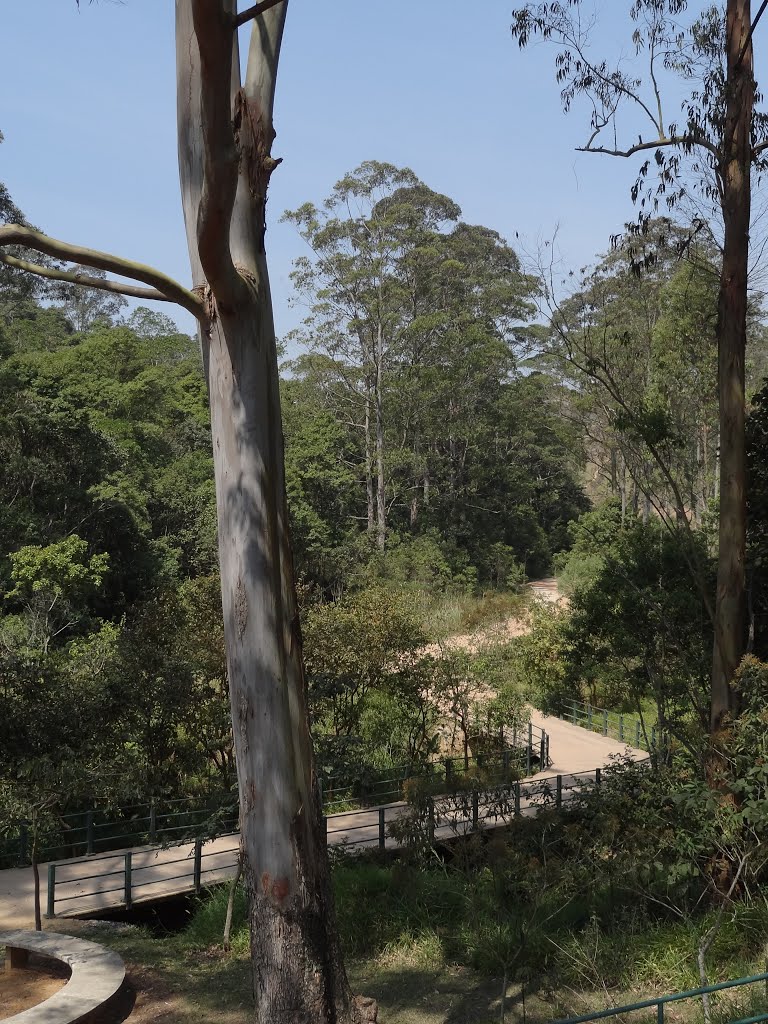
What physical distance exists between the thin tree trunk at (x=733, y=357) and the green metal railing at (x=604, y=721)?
956cm

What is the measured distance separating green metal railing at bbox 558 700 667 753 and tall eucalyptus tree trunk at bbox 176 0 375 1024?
50.2 feet

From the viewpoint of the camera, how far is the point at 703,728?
11.0 meters

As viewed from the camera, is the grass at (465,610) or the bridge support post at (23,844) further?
the grass at (465,610)

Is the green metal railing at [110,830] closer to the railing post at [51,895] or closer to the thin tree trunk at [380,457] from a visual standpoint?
the railing post at [51,895]

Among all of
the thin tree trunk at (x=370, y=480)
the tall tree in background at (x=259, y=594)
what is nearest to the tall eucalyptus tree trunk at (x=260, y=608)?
the tall tree in background at (x=259, y=594)

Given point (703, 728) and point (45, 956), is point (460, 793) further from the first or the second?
point (45, 956)

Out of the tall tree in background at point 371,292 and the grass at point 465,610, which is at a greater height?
the tall tree in background at point 371,292

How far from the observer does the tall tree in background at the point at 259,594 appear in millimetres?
5254

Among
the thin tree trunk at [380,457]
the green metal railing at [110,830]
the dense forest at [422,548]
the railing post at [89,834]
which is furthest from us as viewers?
the thin tree trunk at [380,457]

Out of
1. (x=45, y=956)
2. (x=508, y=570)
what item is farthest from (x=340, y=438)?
(x=45, y=956)

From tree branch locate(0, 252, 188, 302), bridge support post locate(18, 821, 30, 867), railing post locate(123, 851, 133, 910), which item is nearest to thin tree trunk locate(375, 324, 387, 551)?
bridge support post locate(18, 821, 30, 867)

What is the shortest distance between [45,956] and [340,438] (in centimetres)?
2864

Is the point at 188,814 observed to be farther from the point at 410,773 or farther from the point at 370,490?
the point at 370,490

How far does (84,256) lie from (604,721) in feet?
62.0
